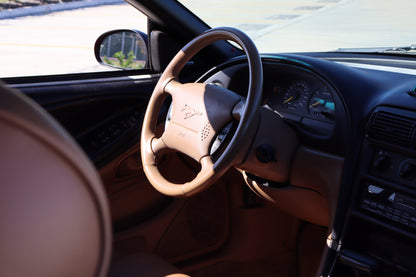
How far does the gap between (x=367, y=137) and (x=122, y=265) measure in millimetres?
1088

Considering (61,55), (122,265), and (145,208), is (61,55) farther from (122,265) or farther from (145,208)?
(122,265)

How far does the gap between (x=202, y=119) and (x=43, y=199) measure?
118cm

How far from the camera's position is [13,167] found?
18.8 inches

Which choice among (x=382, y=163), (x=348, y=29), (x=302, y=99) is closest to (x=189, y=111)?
(x=302, y=99)

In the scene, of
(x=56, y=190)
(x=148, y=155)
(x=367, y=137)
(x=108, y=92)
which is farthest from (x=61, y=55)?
(x=56, y=190)

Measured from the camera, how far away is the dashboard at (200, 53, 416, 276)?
62.4 inches

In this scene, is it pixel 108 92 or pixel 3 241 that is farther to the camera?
pixel 108 92

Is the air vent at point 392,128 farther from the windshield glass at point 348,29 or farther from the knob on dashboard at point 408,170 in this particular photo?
the windshield glass at point 348,29

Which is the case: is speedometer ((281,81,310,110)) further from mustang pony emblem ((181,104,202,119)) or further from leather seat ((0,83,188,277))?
leather seat ((0,83,188,277))

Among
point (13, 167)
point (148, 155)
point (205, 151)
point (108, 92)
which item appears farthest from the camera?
point (108, 92)

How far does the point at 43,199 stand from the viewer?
505 millimetres

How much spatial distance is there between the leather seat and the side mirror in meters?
2.05

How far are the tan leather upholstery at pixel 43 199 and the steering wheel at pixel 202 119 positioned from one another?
0.95m

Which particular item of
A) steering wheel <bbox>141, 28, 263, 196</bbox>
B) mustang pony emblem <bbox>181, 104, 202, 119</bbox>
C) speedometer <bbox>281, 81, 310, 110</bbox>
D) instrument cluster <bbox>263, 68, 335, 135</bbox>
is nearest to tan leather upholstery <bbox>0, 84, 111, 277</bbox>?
steering wheel <bbox>141, 28, 263, 196</bbox>
